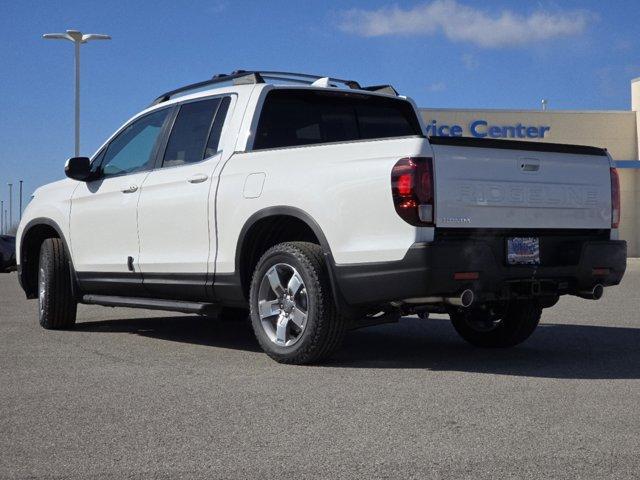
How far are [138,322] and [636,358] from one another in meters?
5.33

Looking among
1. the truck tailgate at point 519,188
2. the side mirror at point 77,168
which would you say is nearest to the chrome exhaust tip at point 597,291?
the truck tailgate at point 519,188

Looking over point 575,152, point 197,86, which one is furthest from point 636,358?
point 197,86

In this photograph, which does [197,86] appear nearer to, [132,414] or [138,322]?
[138,322]

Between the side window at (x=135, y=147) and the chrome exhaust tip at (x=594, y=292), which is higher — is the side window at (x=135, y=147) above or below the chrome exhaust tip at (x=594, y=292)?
above

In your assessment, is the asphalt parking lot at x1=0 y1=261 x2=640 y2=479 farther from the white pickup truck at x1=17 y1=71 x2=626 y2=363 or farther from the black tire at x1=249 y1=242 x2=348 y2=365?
the white pickup truck at x1=17 y1=71 x2=626 y2=363

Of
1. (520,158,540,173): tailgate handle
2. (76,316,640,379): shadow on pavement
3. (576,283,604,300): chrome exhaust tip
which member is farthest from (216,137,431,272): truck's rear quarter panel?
(576,283,604,300): chrome exhaust tip

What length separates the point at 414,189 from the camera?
19.7ft

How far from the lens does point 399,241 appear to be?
6094mm

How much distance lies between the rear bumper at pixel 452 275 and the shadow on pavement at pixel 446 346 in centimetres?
58

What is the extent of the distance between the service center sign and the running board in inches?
1278

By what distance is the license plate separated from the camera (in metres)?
6.42

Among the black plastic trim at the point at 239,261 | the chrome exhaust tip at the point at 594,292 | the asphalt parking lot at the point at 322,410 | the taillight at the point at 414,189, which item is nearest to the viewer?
the asphalt parking lot at the point at 322,410

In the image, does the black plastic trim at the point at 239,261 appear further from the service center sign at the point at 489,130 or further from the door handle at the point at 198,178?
the service center sign at the point at 489,130

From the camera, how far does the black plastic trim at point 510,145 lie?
6.15 metres
